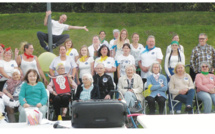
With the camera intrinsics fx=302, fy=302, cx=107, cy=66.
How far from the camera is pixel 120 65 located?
20.3 feet

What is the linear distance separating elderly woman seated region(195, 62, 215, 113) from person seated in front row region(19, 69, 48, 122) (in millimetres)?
2858

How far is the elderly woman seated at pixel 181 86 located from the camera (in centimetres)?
552

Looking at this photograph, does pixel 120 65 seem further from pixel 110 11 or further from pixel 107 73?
pixel 110 11

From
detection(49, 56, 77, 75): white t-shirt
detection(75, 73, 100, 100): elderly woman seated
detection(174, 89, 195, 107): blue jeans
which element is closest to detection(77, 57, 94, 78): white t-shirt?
detection(49, 56, 77, 75): white t-shirt

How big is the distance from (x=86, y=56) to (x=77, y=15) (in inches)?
339

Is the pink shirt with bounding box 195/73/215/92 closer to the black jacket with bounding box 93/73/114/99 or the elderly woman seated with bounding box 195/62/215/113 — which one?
the elderly woman seated with bounding box 195/62/215/113

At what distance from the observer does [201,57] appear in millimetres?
6262

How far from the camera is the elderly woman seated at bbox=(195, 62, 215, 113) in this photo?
5605mm

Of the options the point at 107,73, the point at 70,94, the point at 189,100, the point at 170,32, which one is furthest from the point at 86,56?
the point at 170,32

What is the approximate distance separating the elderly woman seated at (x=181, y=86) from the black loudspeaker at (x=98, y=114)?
291 cm

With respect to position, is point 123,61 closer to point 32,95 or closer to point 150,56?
point 150,56

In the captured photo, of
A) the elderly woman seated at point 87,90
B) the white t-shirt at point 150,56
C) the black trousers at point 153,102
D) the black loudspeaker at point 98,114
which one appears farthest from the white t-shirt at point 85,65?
the black loudspeaker at point 98,114

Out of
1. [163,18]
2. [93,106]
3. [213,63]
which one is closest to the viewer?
[93,106]

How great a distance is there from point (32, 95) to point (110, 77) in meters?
1.43
